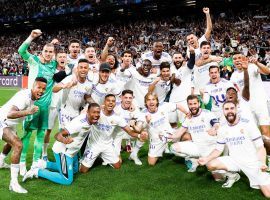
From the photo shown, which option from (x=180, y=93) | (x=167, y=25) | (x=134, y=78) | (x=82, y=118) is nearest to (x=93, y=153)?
(x=82, y=118)

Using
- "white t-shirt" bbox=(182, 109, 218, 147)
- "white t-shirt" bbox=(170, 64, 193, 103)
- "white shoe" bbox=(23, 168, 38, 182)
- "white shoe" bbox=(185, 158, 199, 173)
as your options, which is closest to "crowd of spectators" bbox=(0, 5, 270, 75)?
"white t-shirt" bbox=(170, 64, 193, 103)

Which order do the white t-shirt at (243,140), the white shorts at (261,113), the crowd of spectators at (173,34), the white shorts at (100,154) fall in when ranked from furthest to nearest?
the crowd of spectators at (173,34) < the white shorts at (261,113) < the white shorts at (100,154) < the white t-shirt at (243,140)

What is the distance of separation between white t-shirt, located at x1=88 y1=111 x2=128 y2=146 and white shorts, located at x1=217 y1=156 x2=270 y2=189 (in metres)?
2.00

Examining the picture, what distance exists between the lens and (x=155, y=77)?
806 centimetres

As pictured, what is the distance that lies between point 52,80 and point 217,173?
11.7ft

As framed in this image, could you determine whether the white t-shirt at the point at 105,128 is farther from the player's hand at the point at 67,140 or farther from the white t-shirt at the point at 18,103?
the white t-shirt at the point at 18,103

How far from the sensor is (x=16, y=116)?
5.45 meters

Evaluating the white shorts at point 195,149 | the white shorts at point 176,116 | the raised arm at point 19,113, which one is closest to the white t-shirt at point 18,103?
the raised arm at point 19,113

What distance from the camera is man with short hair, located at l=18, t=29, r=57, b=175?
659cm

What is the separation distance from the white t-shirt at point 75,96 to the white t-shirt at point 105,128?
61 cm

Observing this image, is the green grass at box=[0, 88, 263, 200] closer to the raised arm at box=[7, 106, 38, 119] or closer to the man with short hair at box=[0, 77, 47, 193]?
the man with short hair at box=[0, 77, 47, 193]

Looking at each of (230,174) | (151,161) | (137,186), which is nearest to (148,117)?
(151,161)

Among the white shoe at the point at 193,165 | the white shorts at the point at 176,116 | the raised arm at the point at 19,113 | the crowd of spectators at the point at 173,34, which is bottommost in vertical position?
the white shoe at the point at 193,165

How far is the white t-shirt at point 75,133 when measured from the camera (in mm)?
6285
